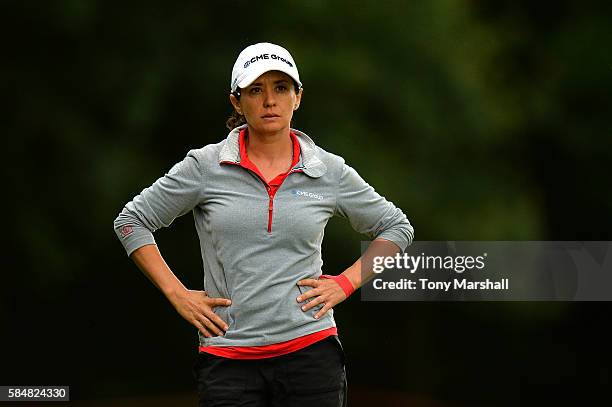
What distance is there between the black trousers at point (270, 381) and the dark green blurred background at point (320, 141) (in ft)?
4.99

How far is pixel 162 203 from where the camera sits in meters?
2.71

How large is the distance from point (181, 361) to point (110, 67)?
3.89 ft

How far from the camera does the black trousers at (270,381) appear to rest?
8.38 feet

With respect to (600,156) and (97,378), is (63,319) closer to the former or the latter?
(97,378)

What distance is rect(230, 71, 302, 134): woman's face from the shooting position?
2.65m

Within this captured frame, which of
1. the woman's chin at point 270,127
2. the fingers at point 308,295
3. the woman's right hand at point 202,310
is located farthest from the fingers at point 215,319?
the woman's chin at point 270,127

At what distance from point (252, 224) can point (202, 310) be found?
0.26 meters

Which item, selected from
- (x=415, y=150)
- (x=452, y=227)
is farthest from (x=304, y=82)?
(x=452, y=227)

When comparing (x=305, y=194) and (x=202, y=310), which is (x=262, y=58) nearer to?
(x=305, y=194)

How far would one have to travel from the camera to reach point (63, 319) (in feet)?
13.6

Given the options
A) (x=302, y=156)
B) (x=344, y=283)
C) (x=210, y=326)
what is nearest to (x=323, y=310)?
(x=344, y=283)

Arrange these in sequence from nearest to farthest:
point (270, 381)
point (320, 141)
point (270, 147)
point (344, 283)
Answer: point (270, 381) → point (270, 147) → point (344, 283) → point (320, 141)

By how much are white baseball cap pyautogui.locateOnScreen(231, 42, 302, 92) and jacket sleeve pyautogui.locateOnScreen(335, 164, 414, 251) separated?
312 mm
